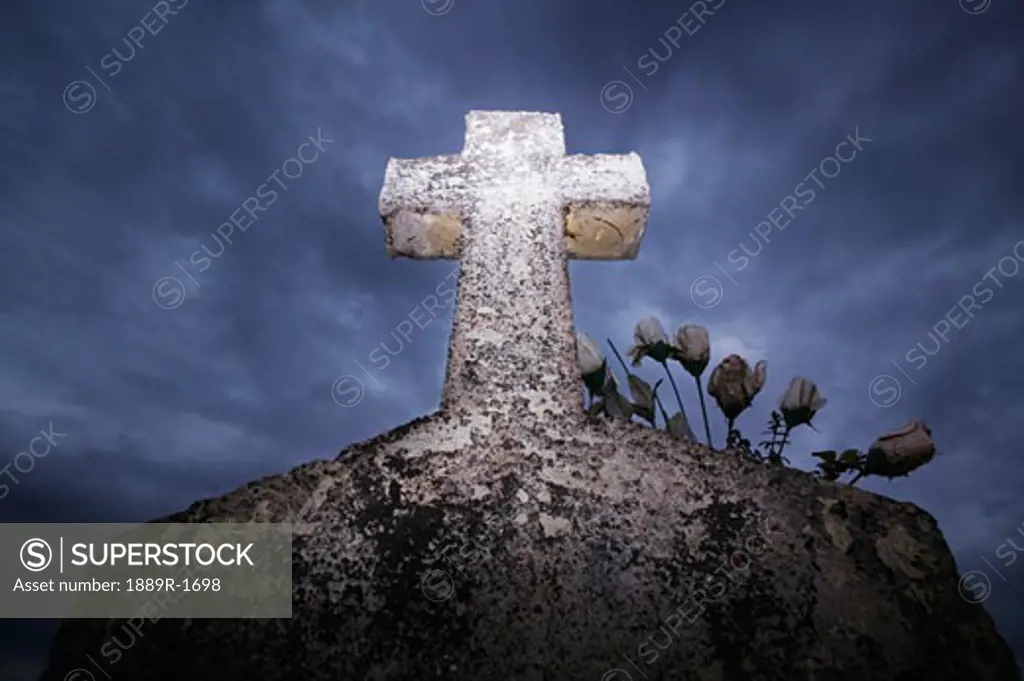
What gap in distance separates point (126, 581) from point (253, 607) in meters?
0.26

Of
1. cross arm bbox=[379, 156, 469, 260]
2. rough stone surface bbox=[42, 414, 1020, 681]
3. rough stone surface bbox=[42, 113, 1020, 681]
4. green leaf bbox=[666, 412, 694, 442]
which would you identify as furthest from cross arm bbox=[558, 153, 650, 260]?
rough stone surface bbox=[42, 414, 1020, 681]

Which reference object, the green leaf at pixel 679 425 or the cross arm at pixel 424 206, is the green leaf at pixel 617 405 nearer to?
the green leaf at pixel 679 425

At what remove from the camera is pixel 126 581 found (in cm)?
110

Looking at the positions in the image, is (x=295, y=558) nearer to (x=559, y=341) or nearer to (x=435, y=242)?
(x=559, y=341)

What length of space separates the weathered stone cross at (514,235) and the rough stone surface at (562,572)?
31 millimetres

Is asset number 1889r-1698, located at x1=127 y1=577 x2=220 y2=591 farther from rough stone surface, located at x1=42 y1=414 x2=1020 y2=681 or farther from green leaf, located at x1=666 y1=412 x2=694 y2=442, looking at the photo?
green leaf, located at x1=666 y1=412 x2=694 y2=442

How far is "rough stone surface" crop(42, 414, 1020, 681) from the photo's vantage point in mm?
1011

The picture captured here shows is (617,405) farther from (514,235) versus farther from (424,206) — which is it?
(424,206)

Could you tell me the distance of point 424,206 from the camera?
6.47ft

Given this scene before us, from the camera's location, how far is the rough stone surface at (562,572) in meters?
1.01

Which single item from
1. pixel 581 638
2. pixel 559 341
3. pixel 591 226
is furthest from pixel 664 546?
pixel 591 226

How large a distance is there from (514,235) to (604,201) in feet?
1.32

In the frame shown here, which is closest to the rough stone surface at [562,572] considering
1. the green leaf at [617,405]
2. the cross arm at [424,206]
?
the green leaf at [617,405]

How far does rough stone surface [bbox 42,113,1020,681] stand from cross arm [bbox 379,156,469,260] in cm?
80
